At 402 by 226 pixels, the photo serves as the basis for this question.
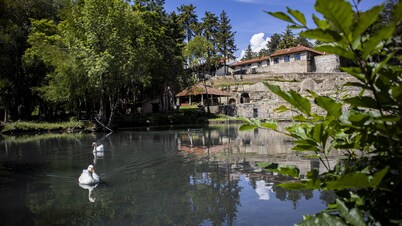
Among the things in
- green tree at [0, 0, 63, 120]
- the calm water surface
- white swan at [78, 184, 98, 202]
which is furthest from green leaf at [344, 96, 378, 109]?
green tree at [0, 0, 63, 120]

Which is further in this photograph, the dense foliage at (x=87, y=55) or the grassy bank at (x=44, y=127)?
the grassy bank at (x=44, y=127)

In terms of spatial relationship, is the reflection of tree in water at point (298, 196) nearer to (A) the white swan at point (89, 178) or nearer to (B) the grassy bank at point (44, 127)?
(A) the white swan at point (89, 178)

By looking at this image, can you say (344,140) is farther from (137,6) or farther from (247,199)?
(137,6)

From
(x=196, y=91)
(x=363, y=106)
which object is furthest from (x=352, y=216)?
(x=196, y=91)

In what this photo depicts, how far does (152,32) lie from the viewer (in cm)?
3850

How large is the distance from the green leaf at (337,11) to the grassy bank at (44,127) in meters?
33.4

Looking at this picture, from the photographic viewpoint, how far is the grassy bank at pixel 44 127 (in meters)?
33.0

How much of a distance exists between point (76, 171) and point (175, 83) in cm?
3159

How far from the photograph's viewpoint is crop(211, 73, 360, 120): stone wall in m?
42.4

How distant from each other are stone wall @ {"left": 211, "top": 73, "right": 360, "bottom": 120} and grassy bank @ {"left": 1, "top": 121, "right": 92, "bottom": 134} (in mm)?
18704

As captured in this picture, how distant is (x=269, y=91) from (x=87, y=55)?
30.3 metres

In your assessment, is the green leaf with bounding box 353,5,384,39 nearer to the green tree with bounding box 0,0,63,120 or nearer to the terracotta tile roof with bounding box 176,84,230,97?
the green tree with bounding box 0,0,63,120

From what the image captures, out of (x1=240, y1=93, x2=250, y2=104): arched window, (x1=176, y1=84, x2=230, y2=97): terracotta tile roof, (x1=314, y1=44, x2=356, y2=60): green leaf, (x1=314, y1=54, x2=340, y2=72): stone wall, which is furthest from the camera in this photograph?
(x1=314, y1=54, x2=340, y2=72): stone wall

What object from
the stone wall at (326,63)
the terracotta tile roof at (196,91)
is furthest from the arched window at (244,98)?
the stone wall at (326,63)
